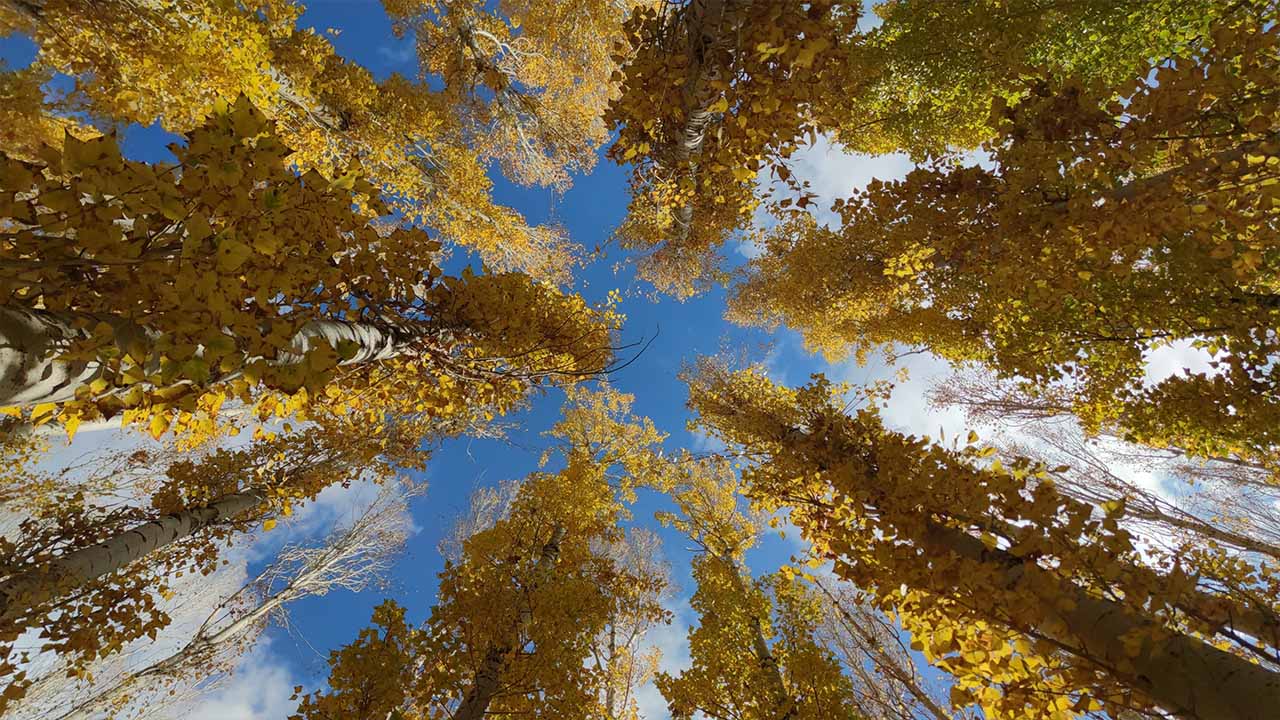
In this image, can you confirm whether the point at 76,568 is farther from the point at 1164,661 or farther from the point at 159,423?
the point at 1164,661

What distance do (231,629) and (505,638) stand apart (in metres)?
7.82

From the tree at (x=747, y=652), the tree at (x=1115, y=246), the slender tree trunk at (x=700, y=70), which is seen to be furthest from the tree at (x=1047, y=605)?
the slender tree trunk at (x=700, y=70)

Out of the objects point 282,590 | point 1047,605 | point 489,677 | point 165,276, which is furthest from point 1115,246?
point 282,590

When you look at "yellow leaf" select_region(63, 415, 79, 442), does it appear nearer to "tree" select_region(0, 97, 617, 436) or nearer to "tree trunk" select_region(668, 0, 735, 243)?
"tree" select_region(0, 97, 617, 436)

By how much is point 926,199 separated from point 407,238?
4.51m

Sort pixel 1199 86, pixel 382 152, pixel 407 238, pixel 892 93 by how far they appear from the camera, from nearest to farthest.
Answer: pixel 1199 86, pixel 407 238, pixel 382 152, pixel 892 93

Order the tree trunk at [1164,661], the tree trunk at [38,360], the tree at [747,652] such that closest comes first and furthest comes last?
the tree trunk at [38,360]
the tree trunk at [1164,661]
the tree at [747,652]

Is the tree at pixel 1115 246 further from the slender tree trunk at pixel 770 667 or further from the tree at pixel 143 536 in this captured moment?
the tree at pixel 143 536

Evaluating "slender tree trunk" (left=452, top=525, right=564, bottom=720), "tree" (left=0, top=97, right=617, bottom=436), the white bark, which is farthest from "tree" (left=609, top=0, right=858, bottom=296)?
the white bark

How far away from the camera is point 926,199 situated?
13.2 feet

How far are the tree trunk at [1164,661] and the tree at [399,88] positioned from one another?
4.92m

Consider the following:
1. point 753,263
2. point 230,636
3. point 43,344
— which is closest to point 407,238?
point 43,344

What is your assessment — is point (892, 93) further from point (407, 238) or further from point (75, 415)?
point (75, 415)

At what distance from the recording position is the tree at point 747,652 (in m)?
4.75
